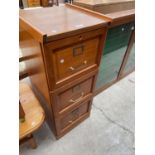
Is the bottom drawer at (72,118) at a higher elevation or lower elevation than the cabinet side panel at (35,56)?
lower

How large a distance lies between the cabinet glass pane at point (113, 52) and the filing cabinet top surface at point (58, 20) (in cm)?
38

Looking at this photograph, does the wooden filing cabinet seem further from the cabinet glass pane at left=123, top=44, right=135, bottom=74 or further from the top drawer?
the cabinet glass pane at left=123, top=44, right=135, bottom=74

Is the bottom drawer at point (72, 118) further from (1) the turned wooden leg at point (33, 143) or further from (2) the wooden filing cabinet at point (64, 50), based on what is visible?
(1) the turned wooden leg at point (33, 143)

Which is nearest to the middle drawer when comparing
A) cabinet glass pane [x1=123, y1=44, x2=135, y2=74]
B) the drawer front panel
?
the drawer front panel

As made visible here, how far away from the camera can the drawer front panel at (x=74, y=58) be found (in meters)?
0.73

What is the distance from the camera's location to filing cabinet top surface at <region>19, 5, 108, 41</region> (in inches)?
25.4

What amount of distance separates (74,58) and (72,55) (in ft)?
0.10

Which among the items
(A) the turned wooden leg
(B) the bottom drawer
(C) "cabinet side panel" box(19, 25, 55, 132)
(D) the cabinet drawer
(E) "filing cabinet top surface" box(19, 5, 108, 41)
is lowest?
(A) the turned wooden leg

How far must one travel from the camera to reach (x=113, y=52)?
1391 millimetres

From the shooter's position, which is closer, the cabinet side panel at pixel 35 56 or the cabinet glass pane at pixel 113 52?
the cabinet side panel at pixel 35 56

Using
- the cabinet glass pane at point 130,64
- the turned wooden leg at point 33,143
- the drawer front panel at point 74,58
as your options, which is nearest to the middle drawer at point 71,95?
the drawer front panel at point 74,58
